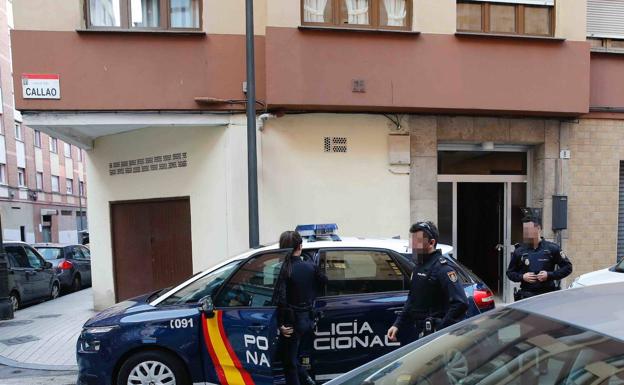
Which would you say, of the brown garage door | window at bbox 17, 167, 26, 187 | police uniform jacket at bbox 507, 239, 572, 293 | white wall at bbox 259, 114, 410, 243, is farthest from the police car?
window at bbox 17, 167, 26, 187

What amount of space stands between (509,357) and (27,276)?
10.6 m

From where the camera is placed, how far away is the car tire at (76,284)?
12.2m

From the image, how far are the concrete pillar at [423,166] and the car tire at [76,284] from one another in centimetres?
1051

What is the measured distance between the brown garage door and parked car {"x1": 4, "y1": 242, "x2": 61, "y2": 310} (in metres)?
2.50

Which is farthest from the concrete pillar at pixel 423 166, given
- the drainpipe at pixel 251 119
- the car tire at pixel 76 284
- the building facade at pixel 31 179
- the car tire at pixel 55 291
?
the building facade at pixel 31 179

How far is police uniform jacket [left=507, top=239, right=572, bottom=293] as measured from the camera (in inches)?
167

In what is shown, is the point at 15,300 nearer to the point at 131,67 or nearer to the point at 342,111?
the point at 131,67

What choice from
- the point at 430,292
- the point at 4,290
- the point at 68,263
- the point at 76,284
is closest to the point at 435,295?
the point at 430,292

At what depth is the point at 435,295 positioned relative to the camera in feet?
10.2

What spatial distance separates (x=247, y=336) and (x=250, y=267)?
0.62 metres

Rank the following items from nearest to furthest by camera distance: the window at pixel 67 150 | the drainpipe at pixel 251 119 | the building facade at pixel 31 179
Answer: the drainpipe at pixel 251 119 → the building facade at pixel 31 179 → the window at pixel 67 150

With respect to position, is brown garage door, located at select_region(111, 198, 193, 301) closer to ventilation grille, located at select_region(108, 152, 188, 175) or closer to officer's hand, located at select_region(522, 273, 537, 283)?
ventilation grille, located at select_region(108, 152, 188, 175)

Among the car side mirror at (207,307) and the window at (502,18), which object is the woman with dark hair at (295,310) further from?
the window at (502,18)

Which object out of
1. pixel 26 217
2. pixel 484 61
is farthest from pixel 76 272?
pixel 26 217
